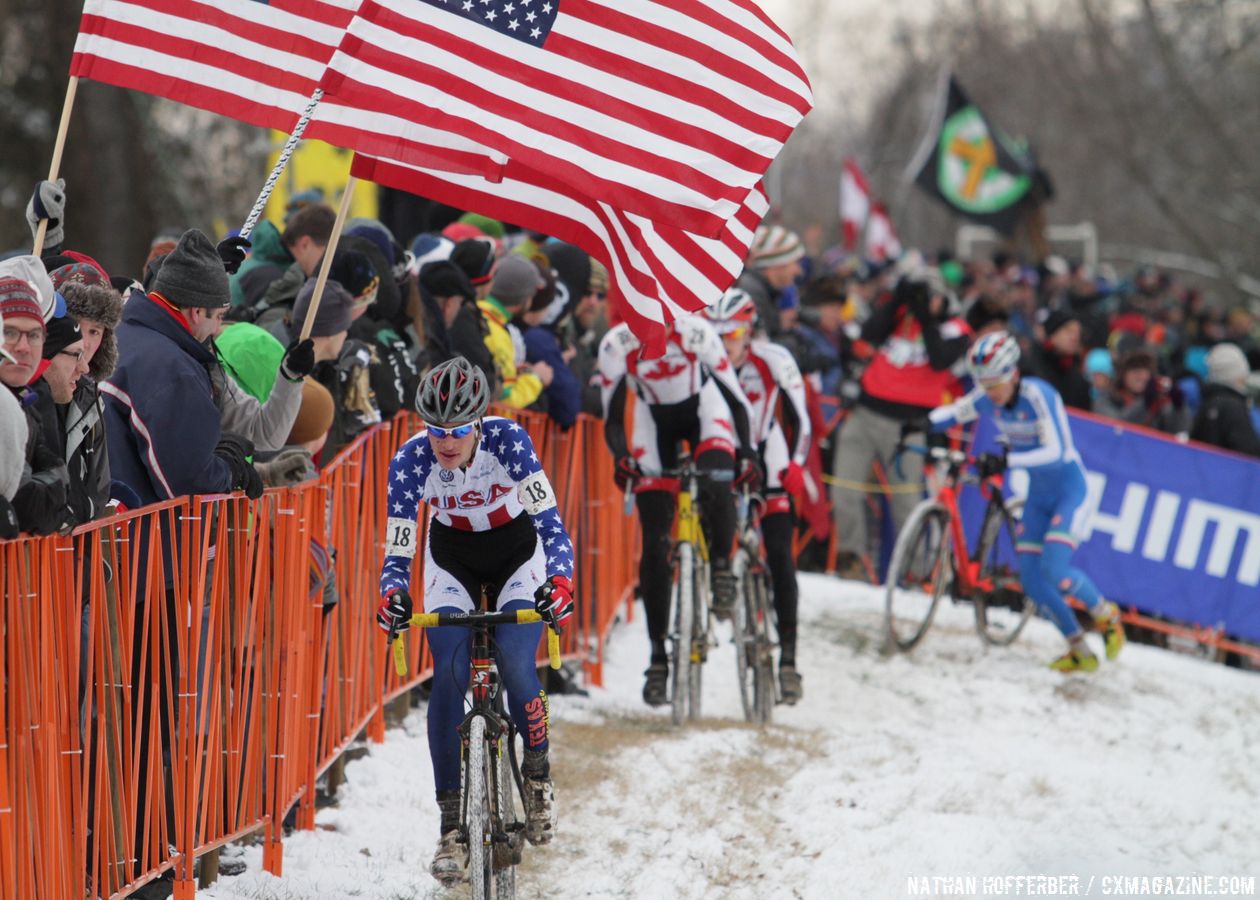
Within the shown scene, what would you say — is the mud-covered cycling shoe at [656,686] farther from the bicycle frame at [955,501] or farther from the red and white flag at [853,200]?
the red and white flag at [853,200]

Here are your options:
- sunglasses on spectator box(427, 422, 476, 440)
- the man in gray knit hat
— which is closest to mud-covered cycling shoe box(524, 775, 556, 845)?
sunglasses on spectator box(427, 422, 476, 440)

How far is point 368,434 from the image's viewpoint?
7375mm

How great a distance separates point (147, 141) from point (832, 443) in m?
13.2

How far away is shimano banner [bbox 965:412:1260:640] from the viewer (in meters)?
13.3

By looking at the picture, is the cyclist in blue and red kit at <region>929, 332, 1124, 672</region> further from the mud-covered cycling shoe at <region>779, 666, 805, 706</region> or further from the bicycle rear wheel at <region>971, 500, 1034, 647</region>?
the mud-covered cycling shoe at <region>779, 666, 805, 706</region>

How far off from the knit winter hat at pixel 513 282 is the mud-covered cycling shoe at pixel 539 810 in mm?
3731

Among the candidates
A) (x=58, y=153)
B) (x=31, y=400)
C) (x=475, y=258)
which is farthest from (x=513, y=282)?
(x=31, y=400)

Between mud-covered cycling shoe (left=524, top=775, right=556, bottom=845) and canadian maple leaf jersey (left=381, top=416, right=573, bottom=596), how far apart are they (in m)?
0.85

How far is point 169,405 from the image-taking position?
5688 millimetres

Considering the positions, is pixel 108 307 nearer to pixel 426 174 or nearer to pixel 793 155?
pixel 426 174

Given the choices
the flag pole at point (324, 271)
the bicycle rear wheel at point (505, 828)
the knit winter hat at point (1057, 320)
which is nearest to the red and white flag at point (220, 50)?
the flag pole at point (324, 271)

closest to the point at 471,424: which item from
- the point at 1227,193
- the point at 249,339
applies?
the point at 249,339

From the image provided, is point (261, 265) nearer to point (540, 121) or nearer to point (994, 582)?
point (540, 121)

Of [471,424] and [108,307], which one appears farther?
[471,424]
